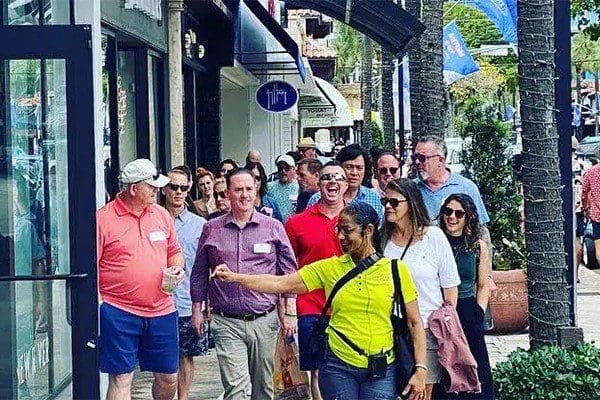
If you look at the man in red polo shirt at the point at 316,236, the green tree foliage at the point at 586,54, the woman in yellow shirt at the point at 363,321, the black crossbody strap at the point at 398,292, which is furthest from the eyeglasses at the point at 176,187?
the green tree foliage at the point at 586,54

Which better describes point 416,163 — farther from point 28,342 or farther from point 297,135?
point 297,135

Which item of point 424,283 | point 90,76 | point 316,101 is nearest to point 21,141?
point 90,76

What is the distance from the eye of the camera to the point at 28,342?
791 centimetres

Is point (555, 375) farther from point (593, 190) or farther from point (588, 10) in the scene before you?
point (588, 10)

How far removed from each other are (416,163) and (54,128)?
3.03m

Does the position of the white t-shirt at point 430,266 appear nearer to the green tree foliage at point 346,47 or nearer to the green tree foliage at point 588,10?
the green tree foliage at point 588,10

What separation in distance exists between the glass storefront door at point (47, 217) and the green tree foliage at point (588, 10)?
1291cm

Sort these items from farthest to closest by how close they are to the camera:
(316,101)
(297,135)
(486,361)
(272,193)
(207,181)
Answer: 1. (297,135)
2. (316,101)
3. (272,193)
4. (207,181)
5. (486,361)

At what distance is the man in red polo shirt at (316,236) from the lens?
830 centimetres

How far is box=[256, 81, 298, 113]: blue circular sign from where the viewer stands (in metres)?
23.0

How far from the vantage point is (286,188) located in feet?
43.0

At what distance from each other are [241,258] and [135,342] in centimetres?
87

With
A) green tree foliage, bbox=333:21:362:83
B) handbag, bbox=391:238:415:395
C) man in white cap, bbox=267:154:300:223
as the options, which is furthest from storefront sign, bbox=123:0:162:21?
green tree foliage, bbox=333:21:362:83

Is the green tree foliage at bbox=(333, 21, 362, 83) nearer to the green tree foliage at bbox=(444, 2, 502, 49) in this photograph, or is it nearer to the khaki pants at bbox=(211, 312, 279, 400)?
the green tree foliage at bbox=(444, 2, 502, 49)
